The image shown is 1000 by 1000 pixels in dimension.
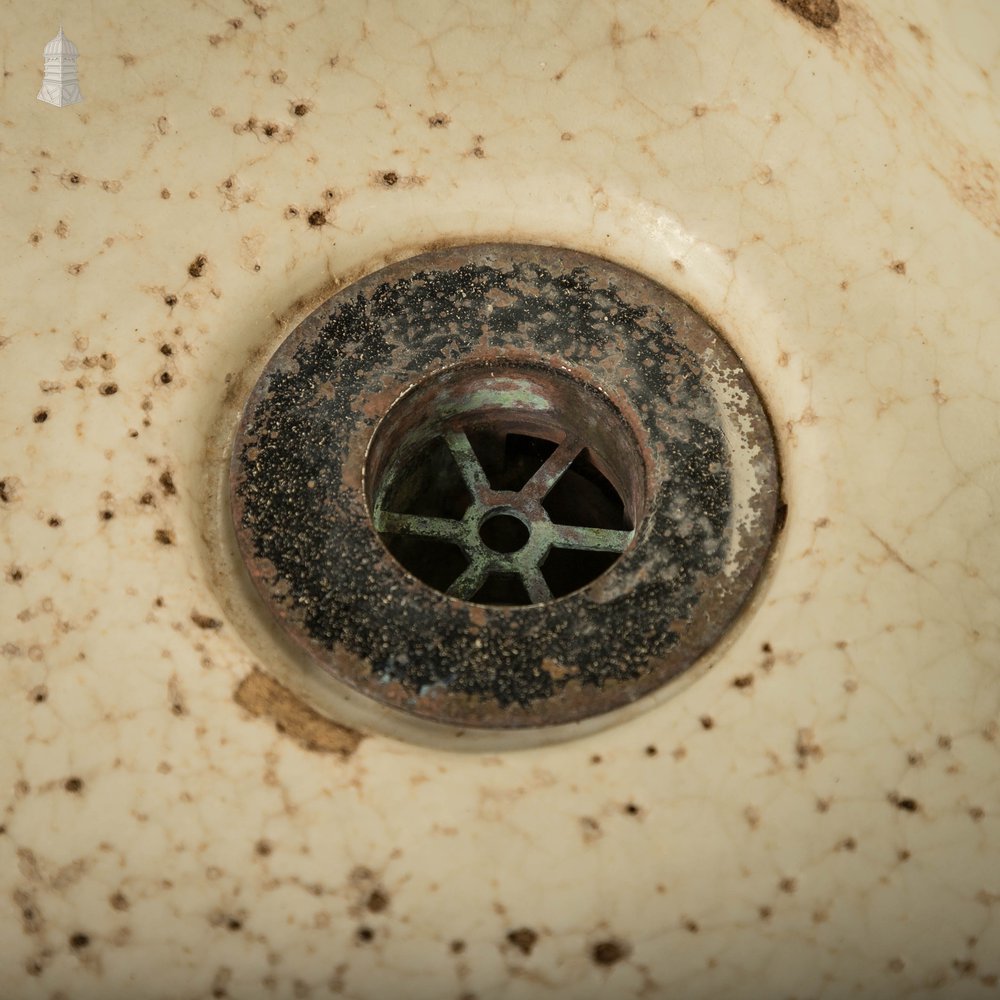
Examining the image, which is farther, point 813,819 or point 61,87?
point 61,87

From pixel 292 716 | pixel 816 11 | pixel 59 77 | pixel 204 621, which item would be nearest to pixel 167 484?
pixel 204 621

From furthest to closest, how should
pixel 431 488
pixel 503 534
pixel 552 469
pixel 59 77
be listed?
pixel 503 534 → pixel 431 488 → pixel 552 469 → pixel 59 77

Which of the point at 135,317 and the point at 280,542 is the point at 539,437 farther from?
the point at 135,317

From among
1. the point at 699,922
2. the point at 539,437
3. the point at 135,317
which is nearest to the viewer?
the point at 699,922

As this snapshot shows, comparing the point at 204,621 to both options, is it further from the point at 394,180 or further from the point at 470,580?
the point at 394,180

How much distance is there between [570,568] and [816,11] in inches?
33.4

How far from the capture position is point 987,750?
1.05 metres

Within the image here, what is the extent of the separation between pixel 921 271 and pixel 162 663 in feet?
3.10

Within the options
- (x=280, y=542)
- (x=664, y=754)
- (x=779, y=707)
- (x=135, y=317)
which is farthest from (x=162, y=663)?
(x=779, y=707)

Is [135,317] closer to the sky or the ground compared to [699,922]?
closer to the sky

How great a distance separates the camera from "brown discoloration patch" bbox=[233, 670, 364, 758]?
3.47ft

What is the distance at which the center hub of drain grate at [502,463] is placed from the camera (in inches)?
50.7

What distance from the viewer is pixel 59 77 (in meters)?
1.26

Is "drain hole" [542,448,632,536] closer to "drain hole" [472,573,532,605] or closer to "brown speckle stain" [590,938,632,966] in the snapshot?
"drain hole" [472,573,532,605]
